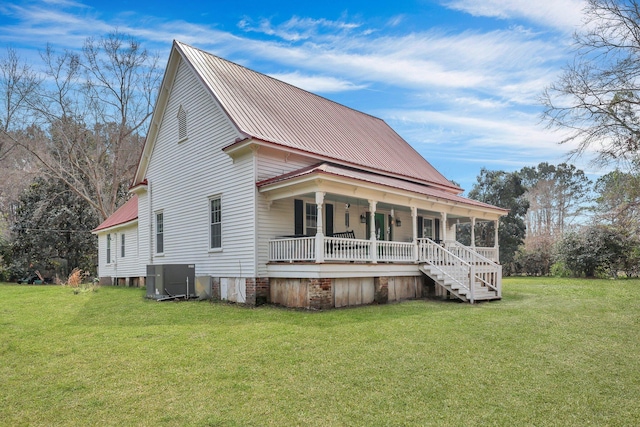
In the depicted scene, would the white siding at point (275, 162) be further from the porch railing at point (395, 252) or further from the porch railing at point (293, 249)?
the porch railing at point (395, 252)

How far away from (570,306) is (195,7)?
44.3 ft

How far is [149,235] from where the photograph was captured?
19734 millimetres

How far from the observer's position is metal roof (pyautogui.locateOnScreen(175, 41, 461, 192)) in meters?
15.2

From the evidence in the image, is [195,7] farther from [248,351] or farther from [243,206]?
[248,351]

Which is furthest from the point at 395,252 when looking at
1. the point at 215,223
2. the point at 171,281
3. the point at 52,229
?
the point at 52,229

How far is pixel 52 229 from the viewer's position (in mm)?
33156

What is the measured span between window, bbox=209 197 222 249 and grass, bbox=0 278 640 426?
462 cm

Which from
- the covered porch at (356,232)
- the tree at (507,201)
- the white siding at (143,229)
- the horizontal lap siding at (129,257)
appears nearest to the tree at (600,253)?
the tree at (507,201)

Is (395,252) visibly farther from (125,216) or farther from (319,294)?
(125,216)

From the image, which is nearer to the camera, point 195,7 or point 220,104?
point 195,7

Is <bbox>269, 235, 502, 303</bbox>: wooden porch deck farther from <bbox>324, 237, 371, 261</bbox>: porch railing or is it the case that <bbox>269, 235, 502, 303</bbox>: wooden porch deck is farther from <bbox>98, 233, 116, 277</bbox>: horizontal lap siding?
<bbox>98, 233, 116, 277</bbox>: horizontal lap siding

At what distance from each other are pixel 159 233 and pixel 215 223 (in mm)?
4854

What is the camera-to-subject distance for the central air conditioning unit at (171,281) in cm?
1477

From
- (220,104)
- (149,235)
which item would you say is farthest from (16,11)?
(149,235)
